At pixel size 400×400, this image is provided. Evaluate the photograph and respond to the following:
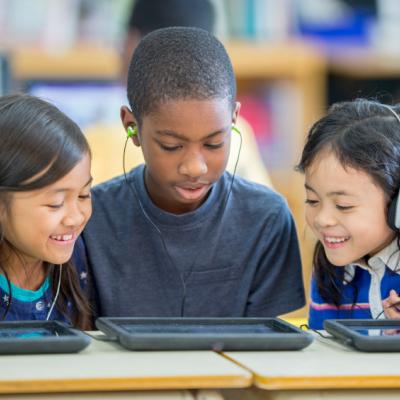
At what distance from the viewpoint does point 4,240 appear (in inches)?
65.2

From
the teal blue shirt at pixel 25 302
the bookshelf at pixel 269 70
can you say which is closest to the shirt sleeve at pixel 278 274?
the teal blue shirt at pixel 25 302

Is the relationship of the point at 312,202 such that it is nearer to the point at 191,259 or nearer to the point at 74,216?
the point at 191,259

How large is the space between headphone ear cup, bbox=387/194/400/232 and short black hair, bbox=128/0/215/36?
1.27 metres

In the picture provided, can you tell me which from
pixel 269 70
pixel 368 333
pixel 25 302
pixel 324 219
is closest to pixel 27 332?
pixel 25 302

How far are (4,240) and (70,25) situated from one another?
2124mm

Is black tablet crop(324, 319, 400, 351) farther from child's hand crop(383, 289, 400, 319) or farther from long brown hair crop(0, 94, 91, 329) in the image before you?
long brown hair crop(0, 94, 91, 329)

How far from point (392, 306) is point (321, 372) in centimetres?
51

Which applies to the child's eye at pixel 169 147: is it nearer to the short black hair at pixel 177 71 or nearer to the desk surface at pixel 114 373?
the short black hair at pixel 177 71

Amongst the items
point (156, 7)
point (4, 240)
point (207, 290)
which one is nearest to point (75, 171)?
point (4, 240)

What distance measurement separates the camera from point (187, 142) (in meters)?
1.60

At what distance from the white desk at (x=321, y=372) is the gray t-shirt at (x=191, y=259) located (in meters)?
0.50

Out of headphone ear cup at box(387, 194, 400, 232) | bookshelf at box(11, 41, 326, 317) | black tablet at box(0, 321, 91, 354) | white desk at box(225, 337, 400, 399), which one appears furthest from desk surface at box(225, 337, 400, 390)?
bookshelf at box(11, 41, 326, 317)

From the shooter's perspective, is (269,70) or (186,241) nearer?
(186,241)

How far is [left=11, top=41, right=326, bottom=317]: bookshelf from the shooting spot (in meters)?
3.60
